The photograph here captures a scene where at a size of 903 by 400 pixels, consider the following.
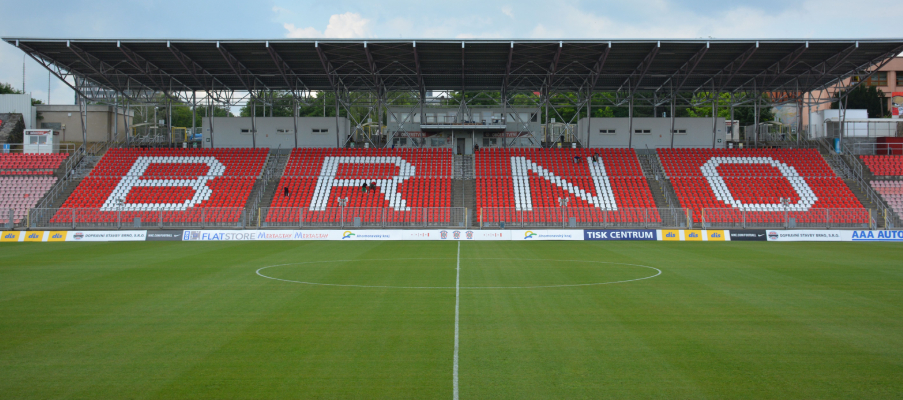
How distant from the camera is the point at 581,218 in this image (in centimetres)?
4053

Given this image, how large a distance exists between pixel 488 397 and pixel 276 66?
44.8 meters

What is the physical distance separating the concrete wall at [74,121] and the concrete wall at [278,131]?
10116 millimetres

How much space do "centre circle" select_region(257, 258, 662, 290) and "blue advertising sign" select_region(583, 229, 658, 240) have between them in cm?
1323

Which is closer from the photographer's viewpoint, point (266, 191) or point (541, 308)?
point (541, 308)

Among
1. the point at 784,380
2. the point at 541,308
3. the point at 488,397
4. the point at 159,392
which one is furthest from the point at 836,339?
the point at 159,392

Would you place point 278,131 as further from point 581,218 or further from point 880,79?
point 880,79

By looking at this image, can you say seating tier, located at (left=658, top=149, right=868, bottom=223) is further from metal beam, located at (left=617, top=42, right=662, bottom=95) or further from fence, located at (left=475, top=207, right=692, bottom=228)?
metal beam, located at (left=617, top=42, right=662, bottom=95)

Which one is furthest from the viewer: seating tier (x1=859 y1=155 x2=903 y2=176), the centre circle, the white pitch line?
seating tier (x1=859 y1=155 x2=903 y2=176)

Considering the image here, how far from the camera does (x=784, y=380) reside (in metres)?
8.65

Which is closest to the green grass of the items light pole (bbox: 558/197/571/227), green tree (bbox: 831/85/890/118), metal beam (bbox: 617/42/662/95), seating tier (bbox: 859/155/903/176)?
light pole (bbox: 558/197/571/227)

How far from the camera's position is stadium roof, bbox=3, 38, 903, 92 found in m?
43.5

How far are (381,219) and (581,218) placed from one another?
13.8 metres

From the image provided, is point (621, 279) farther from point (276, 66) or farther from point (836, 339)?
point (276, 66)

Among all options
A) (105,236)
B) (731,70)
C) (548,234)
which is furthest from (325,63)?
(731,70)
